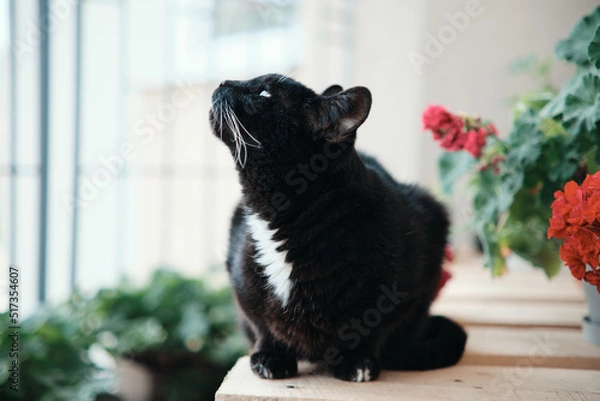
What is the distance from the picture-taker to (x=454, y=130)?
41.4 inches

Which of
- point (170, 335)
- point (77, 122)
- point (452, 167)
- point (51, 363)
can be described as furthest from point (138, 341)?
point (452, 167)

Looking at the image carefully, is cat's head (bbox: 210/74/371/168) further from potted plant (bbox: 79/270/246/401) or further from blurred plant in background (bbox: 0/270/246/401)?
potted plant (bbox: 79/270/246/401)

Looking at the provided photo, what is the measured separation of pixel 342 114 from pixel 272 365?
0.39 meters

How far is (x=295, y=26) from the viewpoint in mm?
2635

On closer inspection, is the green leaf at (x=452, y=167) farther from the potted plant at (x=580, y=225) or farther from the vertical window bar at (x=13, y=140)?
the vertical window bar at (x=13, y=140)

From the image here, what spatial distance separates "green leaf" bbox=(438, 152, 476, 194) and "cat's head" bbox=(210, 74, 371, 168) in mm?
515

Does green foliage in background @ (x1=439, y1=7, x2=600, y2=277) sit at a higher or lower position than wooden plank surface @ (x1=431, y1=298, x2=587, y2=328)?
higher

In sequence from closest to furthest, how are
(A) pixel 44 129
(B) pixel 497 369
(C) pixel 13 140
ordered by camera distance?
(B) pixel 497 369
(C) pixel 13 140
(A) pixel 44 129

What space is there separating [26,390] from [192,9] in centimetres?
180

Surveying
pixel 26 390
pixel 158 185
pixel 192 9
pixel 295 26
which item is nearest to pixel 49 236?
pixel 26 390

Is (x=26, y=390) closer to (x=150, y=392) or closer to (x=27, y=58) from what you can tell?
(x=150, y=392)

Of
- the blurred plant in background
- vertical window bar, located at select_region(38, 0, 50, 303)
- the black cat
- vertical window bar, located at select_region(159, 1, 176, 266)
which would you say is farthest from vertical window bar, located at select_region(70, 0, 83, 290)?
the black cat

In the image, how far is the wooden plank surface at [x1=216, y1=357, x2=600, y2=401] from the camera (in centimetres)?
74

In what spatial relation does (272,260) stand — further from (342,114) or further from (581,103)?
(581,103)
